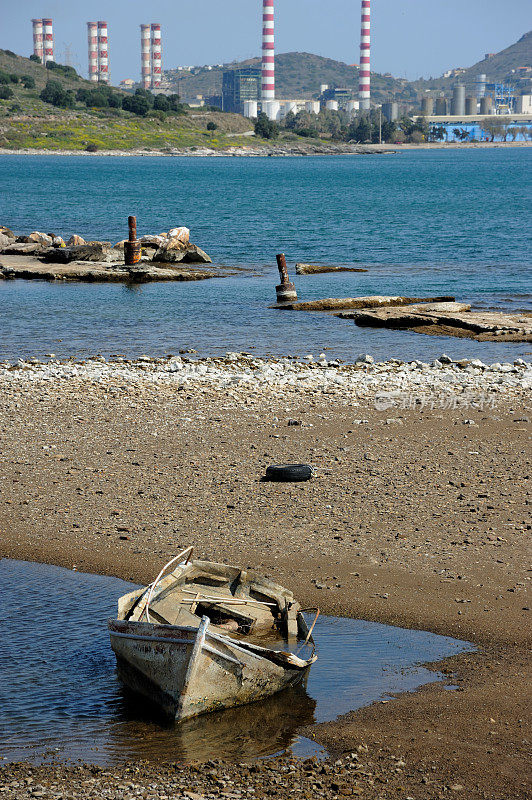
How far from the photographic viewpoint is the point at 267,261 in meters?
49.9

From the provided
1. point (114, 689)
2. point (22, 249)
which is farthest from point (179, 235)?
point (114, 689)

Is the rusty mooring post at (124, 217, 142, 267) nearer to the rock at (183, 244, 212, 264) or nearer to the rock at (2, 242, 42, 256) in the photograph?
the rock at (183, 244, 212, 264)

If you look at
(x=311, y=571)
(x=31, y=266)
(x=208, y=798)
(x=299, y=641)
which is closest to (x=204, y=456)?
(x=311, y=571)

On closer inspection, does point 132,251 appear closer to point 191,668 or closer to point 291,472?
point 291,472

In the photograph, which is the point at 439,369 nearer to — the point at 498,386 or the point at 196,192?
the point at 498,386

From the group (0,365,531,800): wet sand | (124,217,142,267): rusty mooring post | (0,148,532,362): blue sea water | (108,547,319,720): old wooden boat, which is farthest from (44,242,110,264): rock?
(108,547,319,720): old wooden boat

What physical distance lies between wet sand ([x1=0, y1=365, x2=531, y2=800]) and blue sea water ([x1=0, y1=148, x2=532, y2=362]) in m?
7.95

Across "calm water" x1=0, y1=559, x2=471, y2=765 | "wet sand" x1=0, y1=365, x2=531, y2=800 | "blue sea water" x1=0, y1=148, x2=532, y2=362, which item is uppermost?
"blue sea water" x1=0, y1=148, x2=532, y2=362

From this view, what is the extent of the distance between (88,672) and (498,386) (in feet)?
46.3

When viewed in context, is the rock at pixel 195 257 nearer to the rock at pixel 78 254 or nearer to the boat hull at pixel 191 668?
the rock at pixel 78 254

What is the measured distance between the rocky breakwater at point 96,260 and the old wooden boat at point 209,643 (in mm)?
33006

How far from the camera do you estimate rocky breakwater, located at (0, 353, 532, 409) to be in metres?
20.8

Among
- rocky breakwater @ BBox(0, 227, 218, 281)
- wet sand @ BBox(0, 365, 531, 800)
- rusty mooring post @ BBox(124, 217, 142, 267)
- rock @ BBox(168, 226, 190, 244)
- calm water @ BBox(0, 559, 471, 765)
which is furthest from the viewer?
rock @ BBox(168, 226, 190, 244)

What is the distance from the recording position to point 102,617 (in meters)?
11.0
